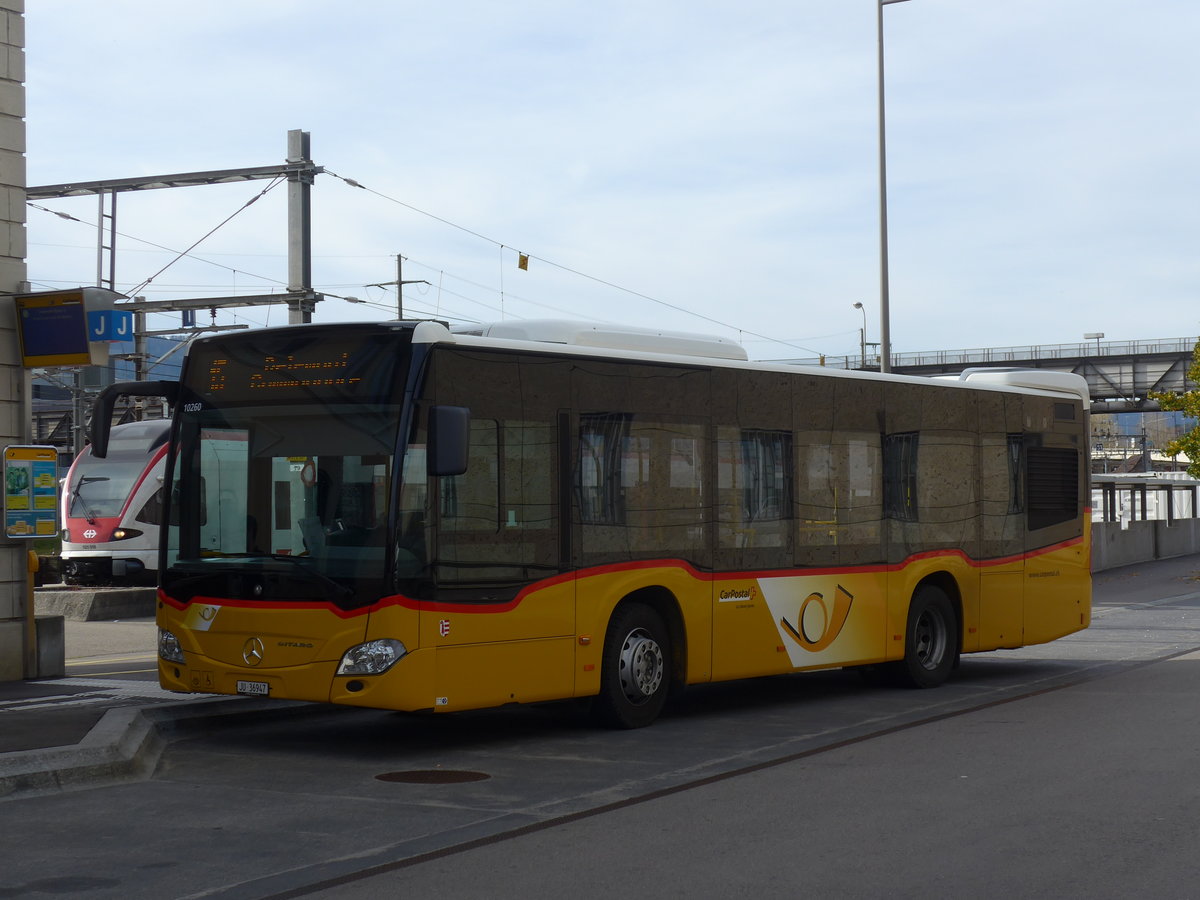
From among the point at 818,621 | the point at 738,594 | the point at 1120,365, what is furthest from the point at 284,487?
the point at 1120,365

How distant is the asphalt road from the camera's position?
671 centimetres

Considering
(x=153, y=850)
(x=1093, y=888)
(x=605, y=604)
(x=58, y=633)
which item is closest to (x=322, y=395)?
(x=605, y=604)

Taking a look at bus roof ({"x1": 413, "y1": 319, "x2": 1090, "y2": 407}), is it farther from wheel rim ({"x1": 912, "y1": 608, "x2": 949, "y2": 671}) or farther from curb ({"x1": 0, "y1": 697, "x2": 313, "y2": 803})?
curb ({"x1": 0, "y1": 697, "x2": 313, "y2": 803})

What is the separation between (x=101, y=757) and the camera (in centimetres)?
941

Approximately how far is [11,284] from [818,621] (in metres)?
7.79

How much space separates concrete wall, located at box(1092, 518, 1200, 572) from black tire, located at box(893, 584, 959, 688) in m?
24.7

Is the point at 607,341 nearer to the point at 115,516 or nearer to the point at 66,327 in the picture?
the point at 66,327

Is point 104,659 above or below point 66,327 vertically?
below

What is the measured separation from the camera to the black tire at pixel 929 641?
14555 mm

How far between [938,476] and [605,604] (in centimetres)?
492

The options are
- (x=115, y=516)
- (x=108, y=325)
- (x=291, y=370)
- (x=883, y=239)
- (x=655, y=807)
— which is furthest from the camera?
(x=115, y=516)

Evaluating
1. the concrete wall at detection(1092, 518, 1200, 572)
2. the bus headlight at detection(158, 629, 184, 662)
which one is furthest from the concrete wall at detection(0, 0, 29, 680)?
the concrete wall at detection(1092, 518, 1200, 572)

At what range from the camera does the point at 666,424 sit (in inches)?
468

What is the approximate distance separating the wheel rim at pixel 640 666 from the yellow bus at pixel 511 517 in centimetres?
2
